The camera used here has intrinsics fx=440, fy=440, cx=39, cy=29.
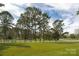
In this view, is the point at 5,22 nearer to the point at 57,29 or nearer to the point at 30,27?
the point at 30,27

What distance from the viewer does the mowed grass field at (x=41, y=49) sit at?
5.54 meters

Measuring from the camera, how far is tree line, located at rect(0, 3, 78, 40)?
5.60m

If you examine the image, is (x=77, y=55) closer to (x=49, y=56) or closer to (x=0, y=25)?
(x=49, y=56)

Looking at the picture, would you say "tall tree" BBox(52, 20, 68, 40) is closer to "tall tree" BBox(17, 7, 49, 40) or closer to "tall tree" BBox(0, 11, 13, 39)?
"tall tree" BBox(17, 7, 49, 40)

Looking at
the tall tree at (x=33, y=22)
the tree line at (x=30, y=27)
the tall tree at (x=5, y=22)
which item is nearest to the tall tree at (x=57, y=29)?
the tree line at (x=30, y=27)

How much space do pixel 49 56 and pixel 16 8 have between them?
0.74m

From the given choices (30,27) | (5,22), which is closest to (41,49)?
(30,27)

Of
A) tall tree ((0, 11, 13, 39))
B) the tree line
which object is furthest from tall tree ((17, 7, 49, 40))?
tall tree ((0, 11, 13, 39))

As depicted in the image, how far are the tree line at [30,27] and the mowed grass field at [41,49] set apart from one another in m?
0.09

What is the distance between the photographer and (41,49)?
5566 millimetres

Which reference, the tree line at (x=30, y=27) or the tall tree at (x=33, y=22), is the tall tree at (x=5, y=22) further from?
the tall tree at (x=33, y=22)

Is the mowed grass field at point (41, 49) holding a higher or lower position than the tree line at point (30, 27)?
lower

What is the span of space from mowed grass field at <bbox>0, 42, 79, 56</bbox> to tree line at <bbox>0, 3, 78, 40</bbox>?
0.09 m

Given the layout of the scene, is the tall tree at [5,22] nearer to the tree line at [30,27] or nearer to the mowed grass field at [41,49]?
the tree line at [30,27]
